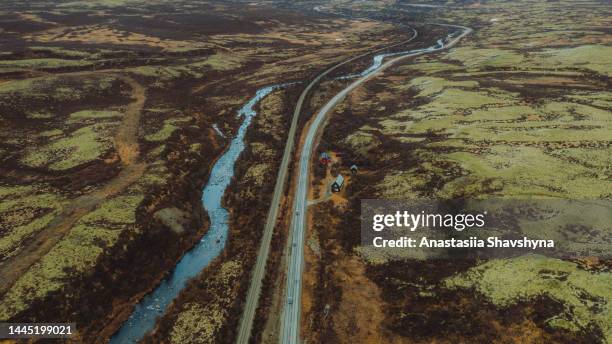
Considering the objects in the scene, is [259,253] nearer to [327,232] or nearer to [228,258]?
[228,258]

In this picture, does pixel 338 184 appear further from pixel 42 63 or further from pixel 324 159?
pixel 42 63

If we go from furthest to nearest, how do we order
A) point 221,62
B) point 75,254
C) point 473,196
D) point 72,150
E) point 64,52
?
point 221,62, point 64,52, point 72,150, point 473,196, point 75,254

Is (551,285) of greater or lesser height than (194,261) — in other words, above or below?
above

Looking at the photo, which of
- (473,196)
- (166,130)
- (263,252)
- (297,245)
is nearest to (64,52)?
(166,130)

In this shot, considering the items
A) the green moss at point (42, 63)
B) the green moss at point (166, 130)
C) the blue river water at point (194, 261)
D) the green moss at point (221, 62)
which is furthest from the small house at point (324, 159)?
the green moss at point (42, 63)

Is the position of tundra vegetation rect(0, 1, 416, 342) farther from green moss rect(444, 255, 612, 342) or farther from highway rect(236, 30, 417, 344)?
green moss rect(444, 255, 612, 342)

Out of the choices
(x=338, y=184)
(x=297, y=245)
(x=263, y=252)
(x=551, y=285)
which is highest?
(x=338, y=184)

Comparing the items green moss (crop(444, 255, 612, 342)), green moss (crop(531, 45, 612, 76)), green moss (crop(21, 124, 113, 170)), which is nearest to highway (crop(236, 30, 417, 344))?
green moss (crop(444, 255, 612, 342))

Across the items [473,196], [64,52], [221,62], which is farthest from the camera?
[221,62]
